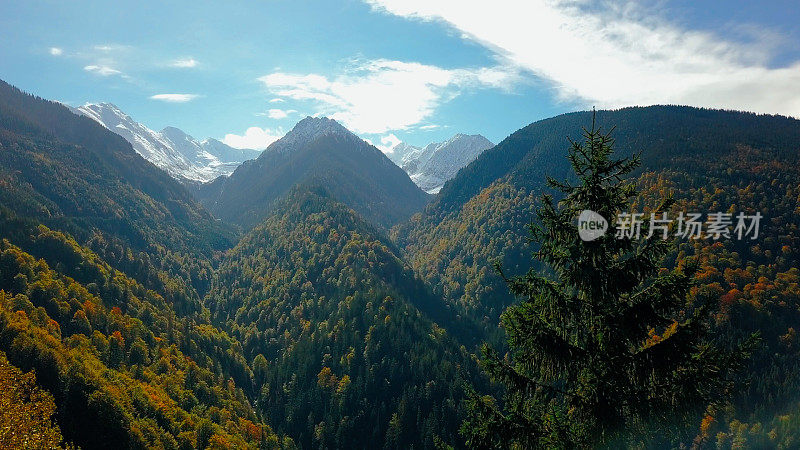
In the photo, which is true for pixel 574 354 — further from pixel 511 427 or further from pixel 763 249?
pixel 763 249

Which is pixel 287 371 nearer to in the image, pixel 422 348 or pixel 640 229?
pixel 422 348

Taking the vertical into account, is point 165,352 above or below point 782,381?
below

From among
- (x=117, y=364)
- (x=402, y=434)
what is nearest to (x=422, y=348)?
(x=402, y=434)

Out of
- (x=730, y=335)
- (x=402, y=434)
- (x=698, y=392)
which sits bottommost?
(x=402, y=434)

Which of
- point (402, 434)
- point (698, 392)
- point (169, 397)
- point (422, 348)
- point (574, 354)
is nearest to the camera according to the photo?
point (698, 392)

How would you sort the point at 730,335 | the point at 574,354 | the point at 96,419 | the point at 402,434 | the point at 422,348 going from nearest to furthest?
1. the point at 574,354
2. the point at 96,419
3. the point at 402,434
4. the point at 730,335
5. the point at 422,348

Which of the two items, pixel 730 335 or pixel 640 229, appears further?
pixel 730 335
